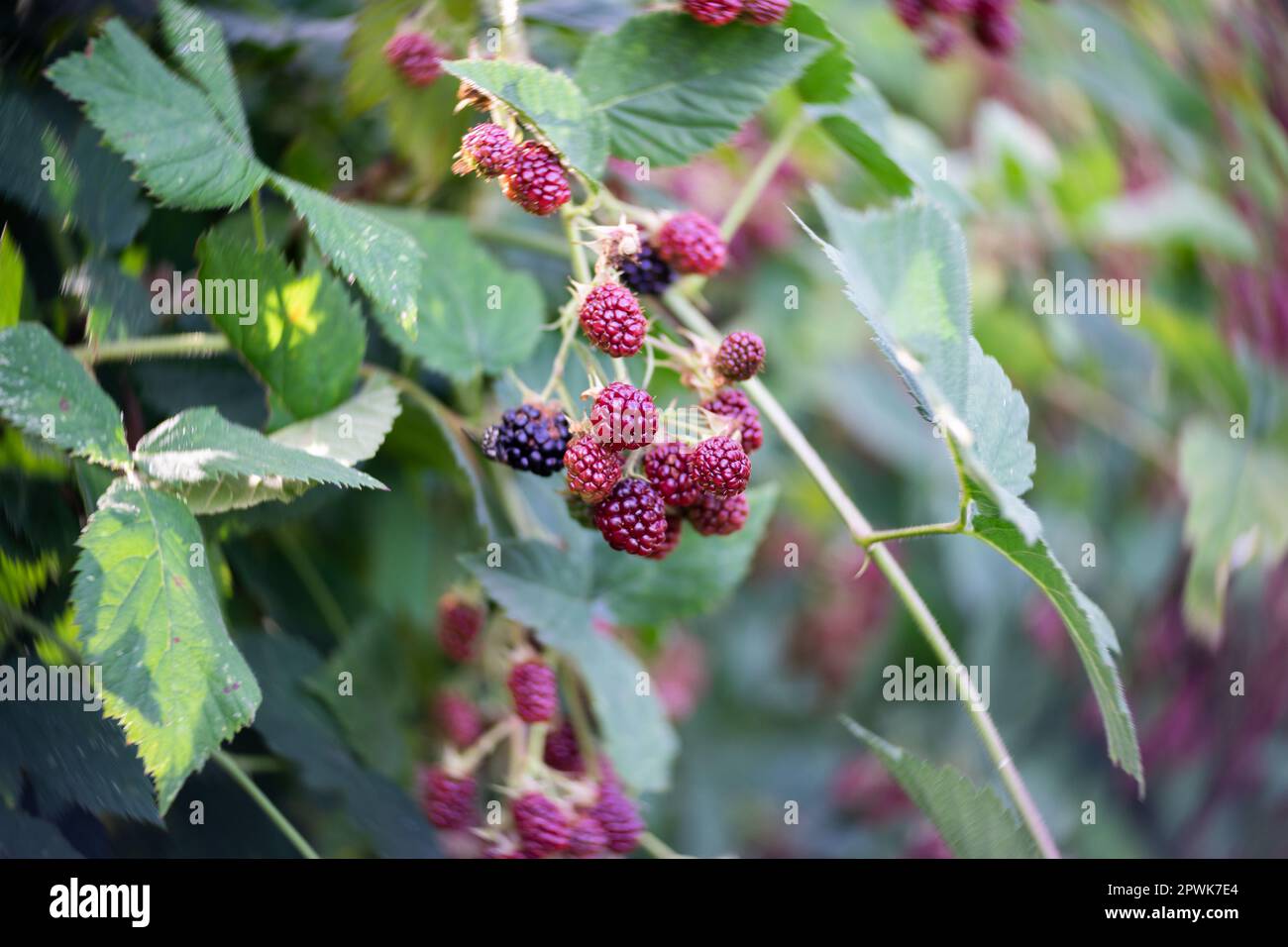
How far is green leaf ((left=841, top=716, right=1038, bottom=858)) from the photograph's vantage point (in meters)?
0.63

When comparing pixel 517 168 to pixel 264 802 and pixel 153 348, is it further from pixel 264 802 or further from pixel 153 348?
pixel 264 802

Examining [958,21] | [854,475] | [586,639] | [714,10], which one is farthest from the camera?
[854,475]

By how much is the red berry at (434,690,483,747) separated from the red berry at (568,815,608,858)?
20 centimetres

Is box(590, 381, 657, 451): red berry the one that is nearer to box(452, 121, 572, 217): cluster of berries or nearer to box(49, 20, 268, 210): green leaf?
box(452, 121, 572, 217): cluster of berries

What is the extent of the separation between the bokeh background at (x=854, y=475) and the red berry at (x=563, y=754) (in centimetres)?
9

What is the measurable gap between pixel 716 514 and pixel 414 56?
1.21 ft

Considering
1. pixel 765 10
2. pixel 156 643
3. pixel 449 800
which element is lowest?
pixel 449 800

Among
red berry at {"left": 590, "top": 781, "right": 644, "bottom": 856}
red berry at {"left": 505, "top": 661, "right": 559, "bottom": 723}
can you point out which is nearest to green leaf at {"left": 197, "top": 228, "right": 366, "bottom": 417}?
red berry at {"left": 505, "top": 661, "right": 559, "bottom": 723}

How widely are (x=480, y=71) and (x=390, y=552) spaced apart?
0.51m

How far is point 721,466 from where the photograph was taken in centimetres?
54

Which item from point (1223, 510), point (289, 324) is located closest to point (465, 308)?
point (289, 324)

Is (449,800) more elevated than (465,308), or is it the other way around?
(465,308)
